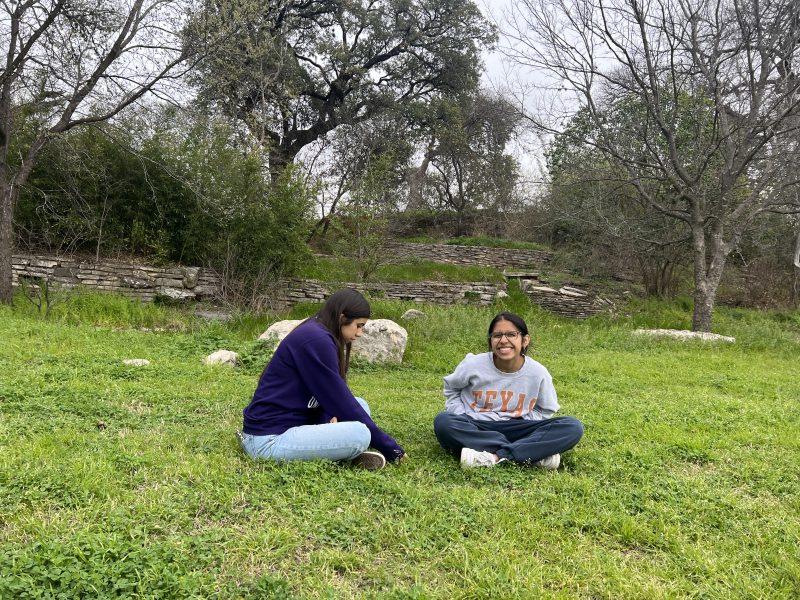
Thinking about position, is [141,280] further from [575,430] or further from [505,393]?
[575,430]

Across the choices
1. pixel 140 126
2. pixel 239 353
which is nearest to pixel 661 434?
pixel 239 353

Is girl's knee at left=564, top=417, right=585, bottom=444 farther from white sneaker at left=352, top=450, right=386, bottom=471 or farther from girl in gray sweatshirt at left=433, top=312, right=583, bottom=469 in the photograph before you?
white sneaker at left=352, top=450, right=386, bottom=471

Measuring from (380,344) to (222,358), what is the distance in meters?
2.20

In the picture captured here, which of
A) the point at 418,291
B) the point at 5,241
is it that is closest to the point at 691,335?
the point at 418,291

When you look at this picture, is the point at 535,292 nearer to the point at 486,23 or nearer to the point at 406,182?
the point at 406,182

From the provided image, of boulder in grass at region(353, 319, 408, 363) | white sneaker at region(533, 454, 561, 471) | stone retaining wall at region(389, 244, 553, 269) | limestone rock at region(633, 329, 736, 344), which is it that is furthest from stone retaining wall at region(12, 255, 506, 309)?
white sneaker at region(533, 454, 561, 471)

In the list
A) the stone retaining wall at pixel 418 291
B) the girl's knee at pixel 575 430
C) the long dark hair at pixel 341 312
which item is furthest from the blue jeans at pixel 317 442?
the stone retaining wall at pixel 418 291

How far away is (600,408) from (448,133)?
48.7ft

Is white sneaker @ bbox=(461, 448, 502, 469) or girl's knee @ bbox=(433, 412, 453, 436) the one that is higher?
girl's knee @ bbox=(433, 412, 453, 436)

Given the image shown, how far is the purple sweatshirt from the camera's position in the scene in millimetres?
2984

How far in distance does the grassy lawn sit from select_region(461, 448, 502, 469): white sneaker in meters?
0.07

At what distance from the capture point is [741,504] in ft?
8.92

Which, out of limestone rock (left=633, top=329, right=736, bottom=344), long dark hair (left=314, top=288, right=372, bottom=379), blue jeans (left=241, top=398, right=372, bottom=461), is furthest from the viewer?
limestone rock (left=633, top=329, right=736, bottom=344)

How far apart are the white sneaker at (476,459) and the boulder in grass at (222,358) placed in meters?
4.14
